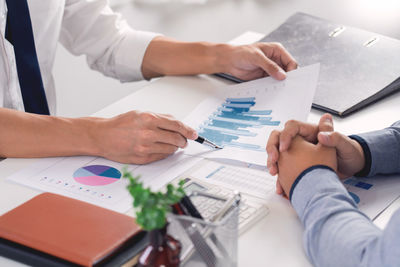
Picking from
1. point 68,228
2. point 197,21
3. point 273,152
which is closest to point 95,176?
point 68,228

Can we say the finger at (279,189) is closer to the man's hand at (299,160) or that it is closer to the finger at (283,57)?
the man's hand at (299,160)

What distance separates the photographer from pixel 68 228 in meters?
0.84

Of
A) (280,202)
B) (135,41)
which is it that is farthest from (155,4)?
(280,202)

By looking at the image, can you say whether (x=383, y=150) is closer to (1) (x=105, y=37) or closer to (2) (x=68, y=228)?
(2) (x=68, y=228)

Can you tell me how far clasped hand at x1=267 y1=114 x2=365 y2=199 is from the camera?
3.18 ft

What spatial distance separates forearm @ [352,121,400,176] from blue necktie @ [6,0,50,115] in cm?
84

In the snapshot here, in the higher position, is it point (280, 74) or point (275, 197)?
point (280, 74)

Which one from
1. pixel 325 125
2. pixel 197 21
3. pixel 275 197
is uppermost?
pixel 325 125

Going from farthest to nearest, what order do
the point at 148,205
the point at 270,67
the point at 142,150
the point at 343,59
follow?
the point at 343,59 → the point at 270,67 → the point at 142,150 → the point at 148,205

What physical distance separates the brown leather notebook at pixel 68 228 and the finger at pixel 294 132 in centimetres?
32

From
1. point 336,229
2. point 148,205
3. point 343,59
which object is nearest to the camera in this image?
point 148,205

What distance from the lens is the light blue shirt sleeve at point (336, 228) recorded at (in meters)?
0.73

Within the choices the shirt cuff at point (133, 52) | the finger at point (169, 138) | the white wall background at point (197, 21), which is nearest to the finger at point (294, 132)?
the finger at point (169, 138)

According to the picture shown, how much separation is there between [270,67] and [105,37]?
53 centimetres
